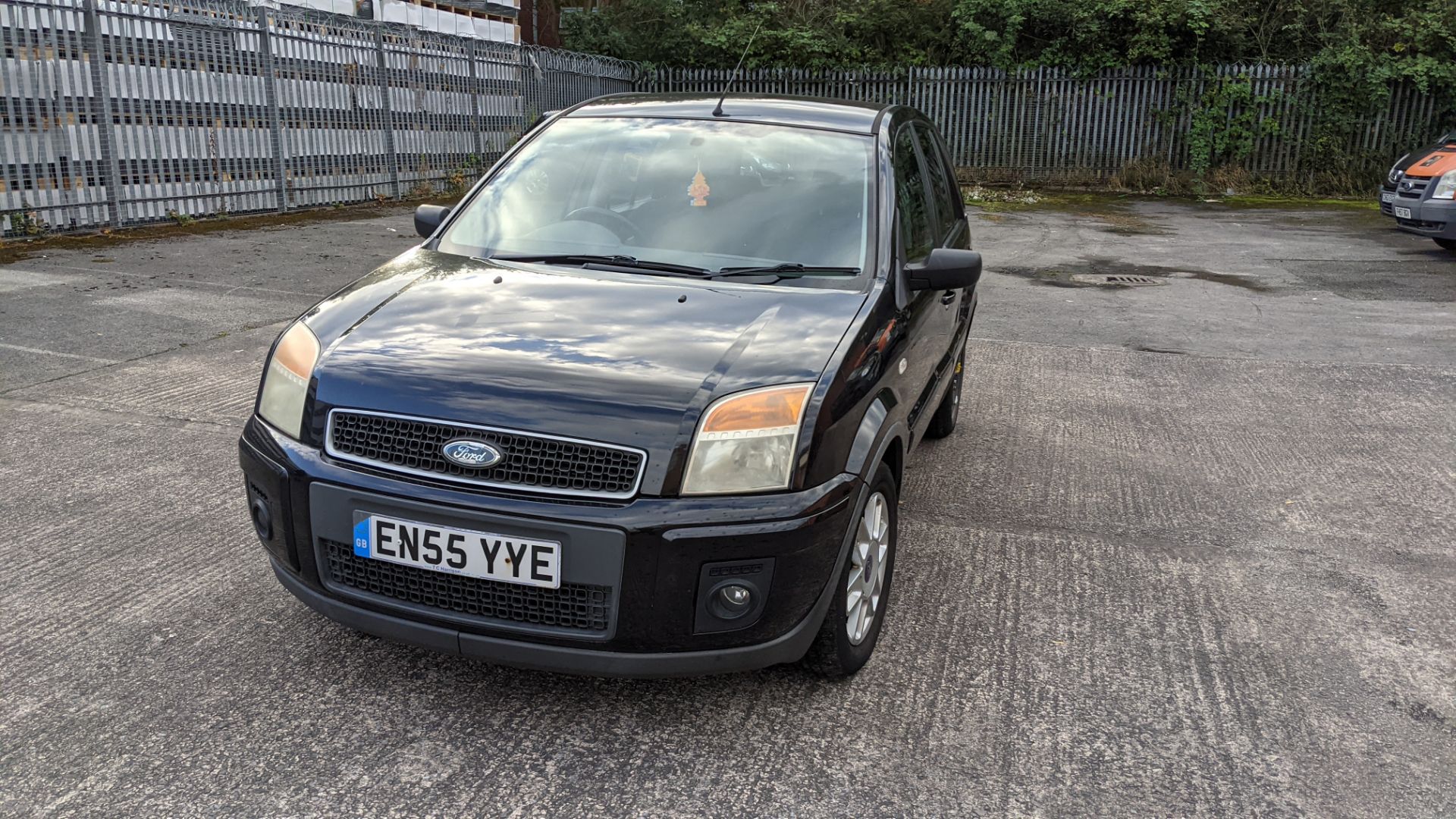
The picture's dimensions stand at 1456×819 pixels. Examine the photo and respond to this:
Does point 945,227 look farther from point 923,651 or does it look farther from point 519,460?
point 519,460

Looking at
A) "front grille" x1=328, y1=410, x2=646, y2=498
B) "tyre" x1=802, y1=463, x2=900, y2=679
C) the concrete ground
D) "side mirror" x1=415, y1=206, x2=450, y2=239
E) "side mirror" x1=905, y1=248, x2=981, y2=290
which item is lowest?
the concrete ground

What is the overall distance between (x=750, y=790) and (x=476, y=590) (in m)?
0.80

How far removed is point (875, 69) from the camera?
2255 cm

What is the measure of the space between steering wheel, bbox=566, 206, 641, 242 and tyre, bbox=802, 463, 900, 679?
1.24 metres

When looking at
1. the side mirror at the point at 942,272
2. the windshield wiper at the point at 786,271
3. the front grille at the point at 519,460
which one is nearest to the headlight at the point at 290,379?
the front grille at the point at 519,460

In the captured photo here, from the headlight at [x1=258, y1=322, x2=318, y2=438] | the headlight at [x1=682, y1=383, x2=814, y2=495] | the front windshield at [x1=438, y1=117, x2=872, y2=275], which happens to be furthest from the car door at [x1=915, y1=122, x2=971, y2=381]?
the headlight at [x1=258, y1=322, x2=318, y2=438]

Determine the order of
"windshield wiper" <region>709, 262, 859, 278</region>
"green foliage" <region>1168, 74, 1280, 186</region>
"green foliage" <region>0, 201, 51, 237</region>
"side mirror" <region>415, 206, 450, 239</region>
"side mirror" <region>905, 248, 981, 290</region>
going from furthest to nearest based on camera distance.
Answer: "green foliage" <region>1168, 74, 1280, 186</region>, "green foliage" <region>0, 201, 51, 237</region>, "side mirror" <region>415, 206, 450, 239</region>, "side mirror" <region>905, 248, 981, 290</region>, "windshield wiper" <region>709, 262, 859, 278</region>

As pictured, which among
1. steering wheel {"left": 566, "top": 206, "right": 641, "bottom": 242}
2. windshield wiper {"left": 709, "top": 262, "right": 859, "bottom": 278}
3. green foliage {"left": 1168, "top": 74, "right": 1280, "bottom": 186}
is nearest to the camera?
windshield wiper {"left": 709, "top": 262, "right": 859, "bottom": 278}

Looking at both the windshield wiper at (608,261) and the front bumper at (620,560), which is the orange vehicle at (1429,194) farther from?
the front bumper at (620,560)

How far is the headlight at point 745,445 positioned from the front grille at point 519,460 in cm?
15

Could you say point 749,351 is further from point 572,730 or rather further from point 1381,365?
point 1381,365

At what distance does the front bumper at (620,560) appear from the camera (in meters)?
2.60

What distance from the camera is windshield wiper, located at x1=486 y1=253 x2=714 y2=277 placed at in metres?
3.58

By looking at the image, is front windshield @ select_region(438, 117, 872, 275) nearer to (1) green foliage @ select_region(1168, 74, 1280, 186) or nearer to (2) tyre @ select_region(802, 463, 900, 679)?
(2) tyre @ select_region(802, 463, 900, 679)
